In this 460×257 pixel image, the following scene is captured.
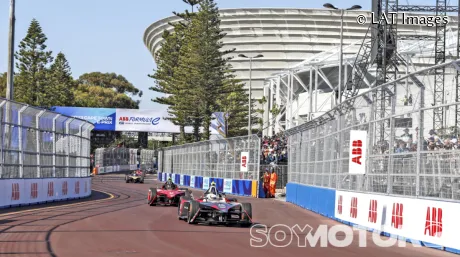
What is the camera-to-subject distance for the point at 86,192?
38031 mm

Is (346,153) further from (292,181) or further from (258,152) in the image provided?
(258,152)

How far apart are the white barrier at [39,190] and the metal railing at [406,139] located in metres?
10.9

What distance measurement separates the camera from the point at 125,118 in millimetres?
78062

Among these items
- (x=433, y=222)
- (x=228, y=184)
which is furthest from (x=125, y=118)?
(x=433, y=222)

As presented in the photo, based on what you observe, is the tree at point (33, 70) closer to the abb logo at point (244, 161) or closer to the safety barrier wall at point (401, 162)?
the abb logo at point (244, 161)

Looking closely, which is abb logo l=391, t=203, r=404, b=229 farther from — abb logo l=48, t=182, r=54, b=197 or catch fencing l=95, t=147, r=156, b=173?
catch fencing l=95, t=147, r=156, b=173

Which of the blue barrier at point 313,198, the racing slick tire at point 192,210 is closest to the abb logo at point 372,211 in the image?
the racing slick tire at point 192,210

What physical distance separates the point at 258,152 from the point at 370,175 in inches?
946

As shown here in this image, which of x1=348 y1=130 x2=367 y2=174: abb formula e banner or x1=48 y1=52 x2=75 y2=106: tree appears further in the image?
x1=48 y1=52 x2=75 y2=106: tree

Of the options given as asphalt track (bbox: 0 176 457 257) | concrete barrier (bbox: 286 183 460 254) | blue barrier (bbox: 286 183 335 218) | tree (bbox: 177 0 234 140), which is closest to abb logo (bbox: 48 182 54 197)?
asphalt track (bbox: 0 176 457 257)

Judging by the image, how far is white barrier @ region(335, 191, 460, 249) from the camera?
49.1 ft

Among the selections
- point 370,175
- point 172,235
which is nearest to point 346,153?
point 370,175

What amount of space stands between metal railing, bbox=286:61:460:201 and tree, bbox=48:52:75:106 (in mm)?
59773

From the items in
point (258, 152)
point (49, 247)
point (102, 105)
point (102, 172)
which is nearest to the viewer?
point (49, 247)
